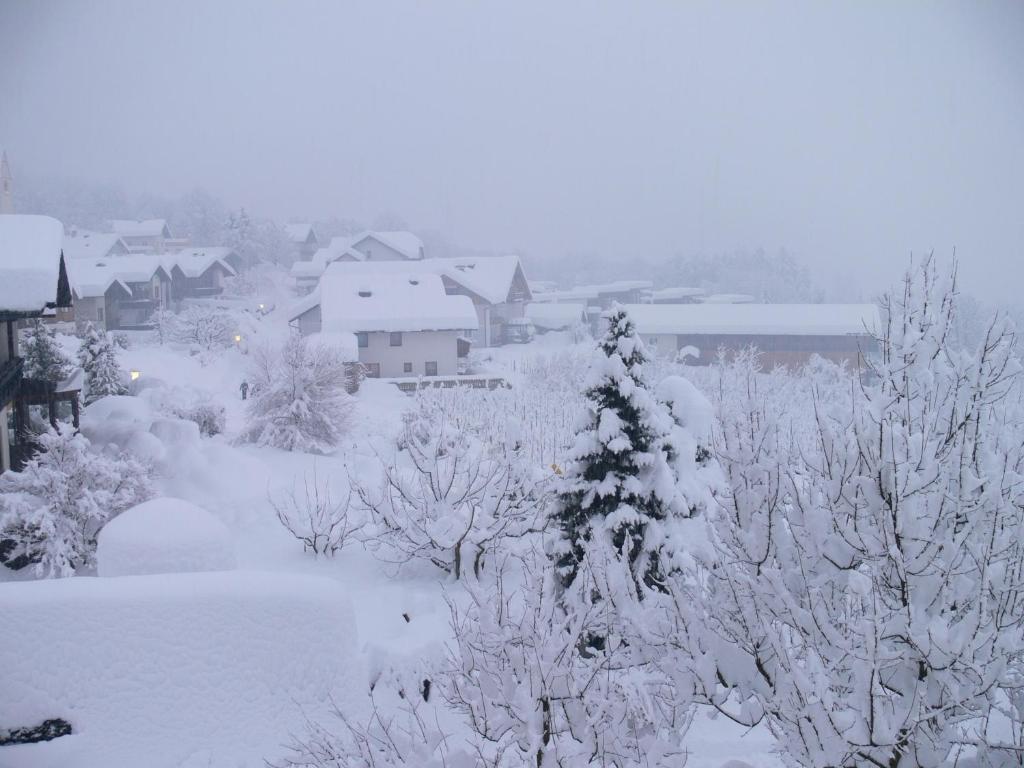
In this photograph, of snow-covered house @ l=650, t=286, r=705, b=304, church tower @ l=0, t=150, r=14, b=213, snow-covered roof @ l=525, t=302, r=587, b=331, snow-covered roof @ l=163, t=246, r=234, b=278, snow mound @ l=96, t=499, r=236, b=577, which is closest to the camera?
snow mound @ l=96, t=499, r=236, b=577

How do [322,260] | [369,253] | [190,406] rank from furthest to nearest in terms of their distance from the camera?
1. [369,253]
2. [322,260]
3. [190,406]

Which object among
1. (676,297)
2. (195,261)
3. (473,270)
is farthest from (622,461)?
(676,297)

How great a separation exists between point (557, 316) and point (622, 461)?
48359 millimetres

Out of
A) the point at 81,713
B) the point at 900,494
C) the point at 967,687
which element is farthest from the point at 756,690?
the point at 81,713

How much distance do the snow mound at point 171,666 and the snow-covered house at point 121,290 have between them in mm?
41534

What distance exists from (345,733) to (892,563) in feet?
22.0

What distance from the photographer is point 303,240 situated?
8325 centimetres

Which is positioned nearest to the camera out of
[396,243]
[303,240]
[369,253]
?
[396,243]

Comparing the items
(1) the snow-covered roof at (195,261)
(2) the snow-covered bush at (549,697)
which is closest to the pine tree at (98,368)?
(2) the snow-covered bush at (549,697)

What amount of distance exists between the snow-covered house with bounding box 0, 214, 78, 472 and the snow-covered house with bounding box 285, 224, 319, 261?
65.8 metres

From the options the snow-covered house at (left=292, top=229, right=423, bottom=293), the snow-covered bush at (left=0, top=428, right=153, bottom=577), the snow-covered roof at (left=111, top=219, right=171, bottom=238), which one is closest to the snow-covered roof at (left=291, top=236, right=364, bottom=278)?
the snow-covered house at (left=292, top=229, right=423, bottom=293)

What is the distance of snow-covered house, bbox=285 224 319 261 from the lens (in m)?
82.2

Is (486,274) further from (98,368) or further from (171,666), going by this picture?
(171,666)

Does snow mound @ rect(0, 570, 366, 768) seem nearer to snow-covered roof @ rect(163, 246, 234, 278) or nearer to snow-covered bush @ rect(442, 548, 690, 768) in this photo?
snow-covered bush @ rect(442, 548, 690, 768)
